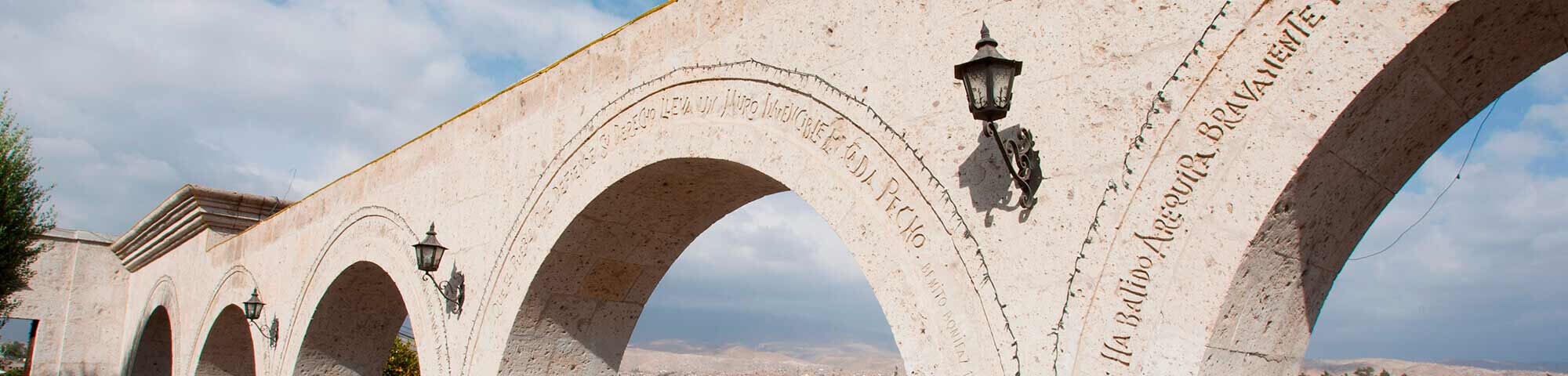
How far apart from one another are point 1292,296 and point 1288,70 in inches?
28.6

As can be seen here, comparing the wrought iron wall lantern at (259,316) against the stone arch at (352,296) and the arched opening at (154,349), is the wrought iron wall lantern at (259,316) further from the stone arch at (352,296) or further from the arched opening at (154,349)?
the arched opening at (154,349)

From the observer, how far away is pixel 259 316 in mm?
9852

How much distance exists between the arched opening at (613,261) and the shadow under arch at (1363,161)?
2618 millimetres

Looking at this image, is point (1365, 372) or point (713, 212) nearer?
point (713, 212)

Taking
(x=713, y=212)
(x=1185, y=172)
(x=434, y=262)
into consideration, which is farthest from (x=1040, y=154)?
(x=434, y=262)

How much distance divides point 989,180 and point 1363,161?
1092 mm

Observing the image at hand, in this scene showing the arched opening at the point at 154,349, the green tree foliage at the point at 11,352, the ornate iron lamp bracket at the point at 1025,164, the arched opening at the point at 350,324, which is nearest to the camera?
the ornate iron lamp bracket at the point at 1025,164

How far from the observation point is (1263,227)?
2736mm

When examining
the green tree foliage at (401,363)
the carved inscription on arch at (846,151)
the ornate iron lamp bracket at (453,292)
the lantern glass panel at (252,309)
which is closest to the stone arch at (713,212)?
the carved inscription on arch at (846,151)

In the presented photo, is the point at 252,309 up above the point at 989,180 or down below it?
above

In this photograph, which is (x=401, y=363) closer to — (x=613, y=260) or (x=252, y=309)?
(x=252, y=309)

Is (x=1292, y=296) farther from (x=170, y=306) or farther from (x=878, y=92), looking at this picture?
(x=170, y=306)

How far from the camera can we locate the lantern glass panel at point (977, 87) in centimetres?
303

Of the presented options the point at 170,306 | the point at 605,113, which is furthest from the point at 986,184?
the point at 170,306
